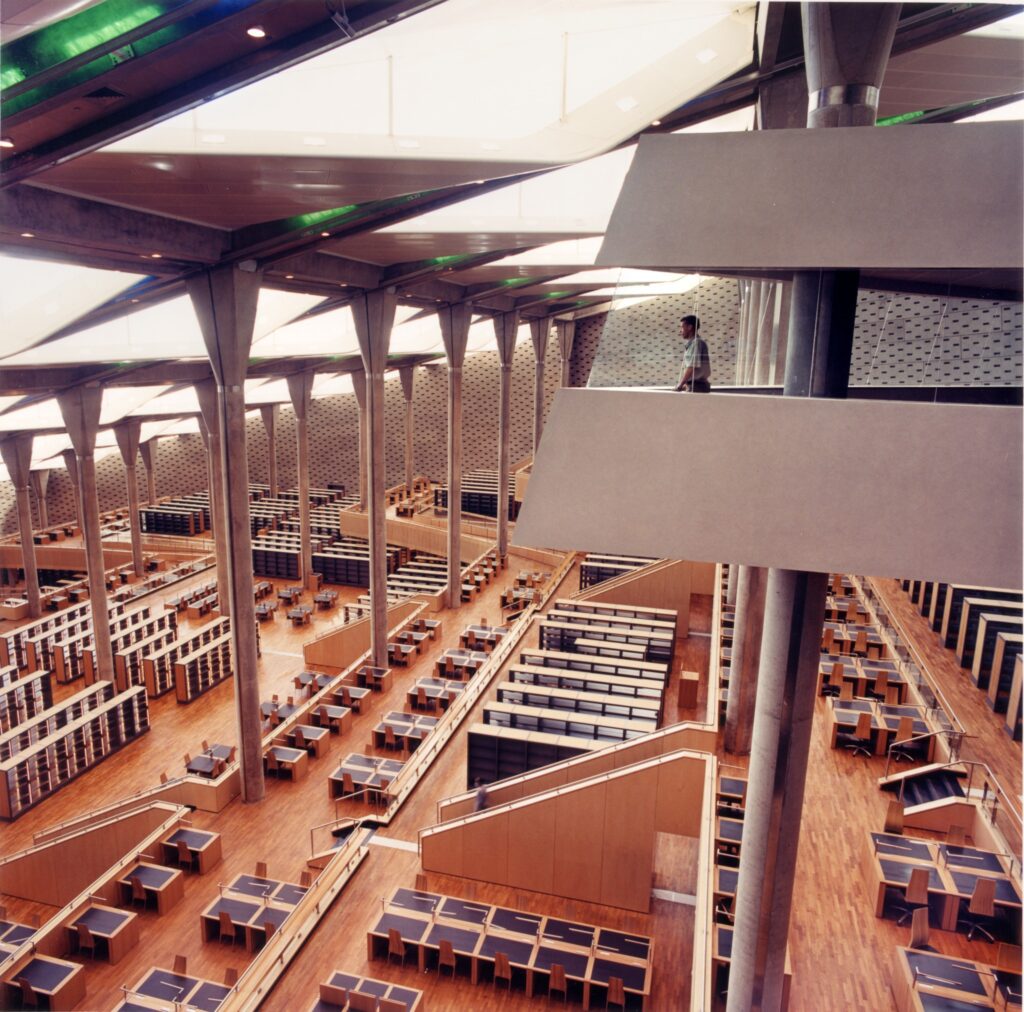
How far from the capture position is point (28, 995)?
9555mm

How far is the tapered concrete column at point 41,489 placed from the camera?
3690cm

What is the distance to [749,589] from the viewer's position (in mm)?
11492

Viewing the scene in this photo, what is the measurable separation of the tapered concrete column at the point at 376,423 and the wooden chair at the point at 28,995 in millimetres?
10488

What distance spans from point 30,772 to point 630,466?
51.6 feet

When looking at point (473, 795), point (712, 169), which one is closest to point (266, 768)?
point (473, 795)

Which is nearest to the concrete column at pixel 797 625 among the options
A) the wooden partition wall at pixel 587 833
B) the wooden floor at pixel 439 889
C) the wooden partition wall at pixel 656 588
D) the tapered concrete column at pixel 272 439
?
the wooden floor at pixel 439 889

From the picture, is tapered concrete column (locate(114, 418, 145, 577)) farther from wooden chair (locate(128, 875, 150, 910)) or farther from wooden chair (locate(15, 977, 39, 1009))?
wooden chair (locate(15, 977, 39, 1009))

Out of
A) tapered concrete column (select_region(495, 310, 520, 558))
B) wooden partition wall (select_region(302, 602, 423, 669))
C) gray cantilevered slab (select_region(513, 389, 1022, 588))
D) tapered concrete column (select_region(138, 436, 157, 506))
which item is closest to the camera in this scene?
gray cantilevered slab (select_region(513, 389, 1022, 588))

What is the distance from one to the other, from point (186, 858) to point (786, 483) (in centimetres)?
1210

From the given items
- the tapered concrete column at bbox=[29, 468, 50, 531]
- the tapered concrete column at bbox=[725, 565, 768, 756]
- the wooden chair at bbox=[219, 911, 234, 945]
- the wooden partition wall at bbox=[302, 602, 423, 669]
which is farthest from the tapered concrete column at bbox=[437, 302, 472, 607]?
the tapered concrete column at bbox=[29, 468, 50, 531]

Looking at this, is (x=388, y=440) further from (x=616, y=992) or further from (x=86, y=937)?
(x=616, y=992)

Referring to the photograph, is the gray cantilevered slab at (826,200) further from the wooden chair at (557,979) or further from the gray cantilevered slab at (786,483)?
the wooden chair at (557,979)

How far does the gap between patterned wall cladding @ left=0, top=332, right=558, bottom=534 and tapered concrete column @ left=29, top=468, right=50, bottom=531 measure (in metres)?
0.52

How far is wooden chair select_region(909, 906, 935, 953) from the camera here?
8.24m
